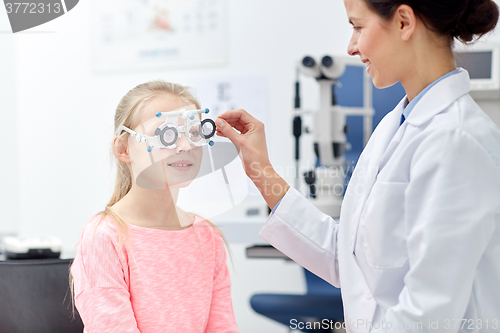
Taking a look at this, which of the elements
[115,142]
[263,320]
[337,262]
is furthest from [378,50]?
[263,320]

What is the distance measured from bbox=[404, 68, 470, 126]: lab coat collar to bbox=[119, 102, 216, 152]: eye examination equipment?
424 mm

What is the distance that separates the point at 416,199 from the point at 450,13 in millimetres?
352

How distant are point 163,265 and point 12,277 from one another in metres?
0.33

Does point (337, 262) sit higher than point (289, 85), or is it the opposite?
point (289, 85)

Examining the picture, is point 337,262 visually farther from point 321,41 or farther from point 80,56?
point 80,56

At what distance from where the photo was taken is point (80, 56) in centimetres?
285

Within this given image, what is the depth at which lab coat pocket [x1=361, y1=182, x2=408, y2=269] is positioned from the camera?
2.54 feet

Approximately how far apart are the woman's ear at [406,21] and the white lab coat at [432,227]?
0.11m

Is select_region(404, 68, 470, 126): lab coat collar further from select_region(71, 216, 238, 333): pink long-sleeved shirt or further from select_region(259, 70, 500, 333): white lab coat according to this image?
select_region(71, 216, 238, 333): pink long-sleeved shirt

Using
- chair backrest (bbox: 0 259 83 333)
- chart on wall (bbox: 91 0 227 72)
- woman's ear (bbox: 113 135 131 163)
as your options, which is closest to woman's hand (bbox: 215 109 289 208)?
woman's ear (bbox: 113 135 131 163)

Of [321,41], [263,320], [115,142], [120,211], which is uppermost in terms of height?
[321,41]

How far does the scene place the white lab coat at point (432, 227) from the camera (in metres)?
0.68

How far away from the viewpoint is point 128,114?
1.02 metres

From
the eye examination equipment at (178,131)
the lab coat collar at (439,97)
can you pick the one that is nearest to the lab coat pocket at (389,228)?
the lab coat collar at (439,97)
